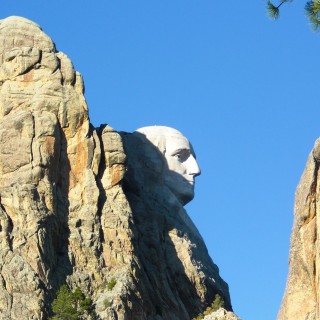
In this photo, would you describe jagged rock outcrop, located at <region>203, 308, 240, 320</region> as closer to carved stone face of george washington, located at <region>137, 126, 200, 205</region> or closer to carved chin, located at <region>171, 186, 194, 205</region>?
carved stone face of george washington, located at <region>137, 126, 200, 205</region>

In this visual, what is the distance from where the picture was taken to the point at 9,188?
265 ft

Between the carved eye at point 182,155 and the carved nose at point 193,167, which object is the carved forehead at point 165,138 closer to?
the carved eye at point 182,155

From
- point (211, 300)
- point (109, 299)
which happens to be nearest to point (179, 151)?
point (211, 300)

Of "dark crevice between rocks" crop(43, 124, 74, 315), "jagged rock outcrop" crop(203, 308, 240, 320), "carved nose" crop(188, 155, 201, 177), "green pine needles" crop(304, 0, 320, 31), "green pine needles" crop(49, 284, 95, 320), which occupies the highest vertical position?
"carved nose" crop(188, 155, 201, 177)

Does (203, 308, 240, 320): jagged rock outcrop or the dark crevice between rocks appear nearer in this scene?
(203, 308, 240, 320): jagged rock outcrop

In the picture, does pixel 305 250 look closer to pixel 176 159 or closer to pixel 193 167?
pixel 176 159

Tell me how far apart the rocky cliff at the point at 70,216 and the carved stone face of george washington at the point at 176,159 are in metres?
4.87

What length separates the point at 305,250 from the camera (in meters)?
29.7

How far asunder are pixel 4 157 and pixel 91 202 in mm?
4904

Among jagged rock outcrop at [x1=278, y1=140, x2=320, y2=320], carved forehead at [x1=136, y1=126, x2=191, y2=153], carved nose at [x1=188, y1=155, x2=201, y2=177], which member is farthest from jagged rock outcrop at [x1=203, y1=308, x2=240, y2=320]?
jagged rock outcrop at [x1=278, y1=140, x2=320, y2=320]

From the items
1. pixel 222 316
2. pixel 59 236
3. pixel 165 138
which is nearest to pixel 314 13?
pixel 222 316

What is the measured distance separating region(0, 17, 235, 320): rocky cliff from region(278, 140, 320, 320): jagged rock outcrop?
43.7 metres

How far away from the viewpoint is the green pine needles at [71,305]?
2913 inches

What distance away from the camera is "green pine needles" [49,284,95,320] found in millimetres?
74000
